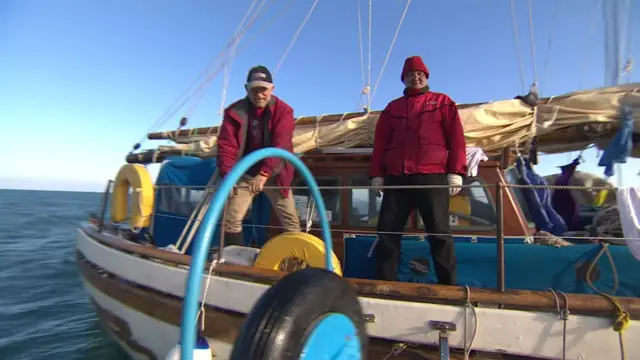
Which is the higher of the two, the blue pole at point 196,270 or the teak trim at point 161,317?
the blue pole at point 196,270

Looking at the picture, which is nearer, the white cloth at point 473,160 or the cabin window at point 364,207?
the white cloth at point 473,160

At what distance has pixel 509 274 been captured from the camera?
10.8ft

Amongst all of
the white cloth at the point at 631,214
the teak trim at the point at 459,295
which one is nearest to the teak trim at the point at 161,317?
the teak trim at the point at 459,295

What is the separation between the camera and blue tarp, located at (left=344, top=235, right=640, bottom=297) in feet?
9.84

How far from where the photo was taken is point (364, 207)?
14.2ft

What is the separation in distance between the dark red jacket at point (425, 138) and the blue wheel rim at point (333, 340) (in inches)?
66.0

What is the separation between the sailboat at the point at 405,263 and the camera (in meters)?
2.26

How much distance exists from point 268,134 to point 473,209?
7.46 feet

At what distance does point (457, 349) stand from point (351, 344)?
1062mm

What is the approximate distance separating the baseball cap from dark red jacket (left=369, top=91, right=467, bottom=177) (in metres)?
1.31

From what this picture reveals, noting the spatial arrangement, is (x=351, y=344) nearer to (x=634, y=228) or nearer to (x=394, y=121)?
(x=394, y=121)

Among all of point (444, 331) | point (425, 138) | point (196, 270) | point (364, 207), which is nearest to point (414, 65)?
point (425, 138)

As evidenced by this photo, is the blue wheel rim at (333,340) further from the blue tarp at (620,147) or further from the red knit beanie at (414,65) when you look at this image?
the blue tarp at (620,147)

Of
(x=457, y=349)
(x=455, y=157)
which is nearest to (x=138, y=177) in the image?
(x=455, y=157)
